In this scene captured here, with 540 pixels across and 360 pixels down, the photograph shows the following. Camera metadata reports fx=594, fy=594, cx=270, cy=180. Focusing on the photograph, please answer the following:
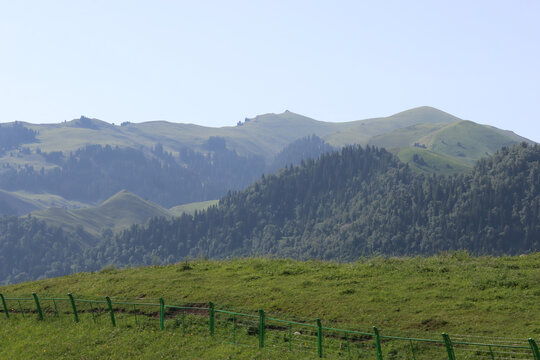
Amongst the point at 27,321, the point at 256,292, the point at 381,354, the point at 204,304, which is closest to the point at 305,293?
the point at 256,292

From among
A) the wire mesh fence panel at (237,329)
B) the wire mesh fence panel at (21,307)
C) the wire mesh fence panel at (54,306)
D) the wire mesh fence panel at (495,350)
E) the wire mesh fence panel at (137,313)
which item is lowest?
the wire mesh fence panel at (21,307)

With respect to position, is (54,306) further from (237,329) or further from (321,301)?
(321,301)

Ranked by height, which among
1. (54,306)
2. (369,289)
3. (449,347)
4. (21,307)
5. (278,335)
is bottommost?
(21,307)

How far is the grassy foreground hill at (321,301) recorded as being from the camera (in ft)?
95.1

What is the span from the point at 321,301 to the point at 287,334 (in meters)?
5.75

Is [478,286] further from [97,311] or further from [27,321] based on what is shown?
[27,321]

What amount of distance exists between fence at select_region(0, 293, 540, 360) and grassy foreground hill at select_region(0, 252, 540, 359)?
27 centimetres

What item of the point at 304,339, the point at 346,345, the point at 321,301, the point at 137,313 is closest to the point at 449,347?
the point at 346,345


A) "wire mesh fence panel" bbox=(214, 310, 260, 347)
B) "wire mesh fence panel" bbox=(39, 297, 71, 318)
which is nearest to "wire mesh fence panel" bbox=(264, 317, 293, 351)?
"wire mesh fence panel" bbox=(214, 310, 260, 347)

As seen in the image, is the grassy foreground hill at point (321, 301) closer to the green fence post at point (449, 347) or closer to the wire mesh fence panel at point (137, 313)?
the wire mesh fence panel at point (137, 313)

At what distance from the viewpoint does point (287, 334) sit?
30156 millimetres

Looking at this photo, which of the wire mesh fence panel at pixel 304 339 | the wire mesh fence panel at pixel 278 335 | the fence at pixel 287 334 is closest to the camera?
the fence at pixel 287 334

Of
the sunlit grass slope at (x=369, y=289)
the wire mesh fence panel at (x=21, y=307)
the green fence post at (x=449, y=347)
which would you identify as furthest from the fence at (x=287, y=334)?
the sunlit grass slope at (x=369, y=289)

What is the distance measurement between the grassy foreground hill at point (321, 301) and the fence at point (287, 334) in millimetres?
267
